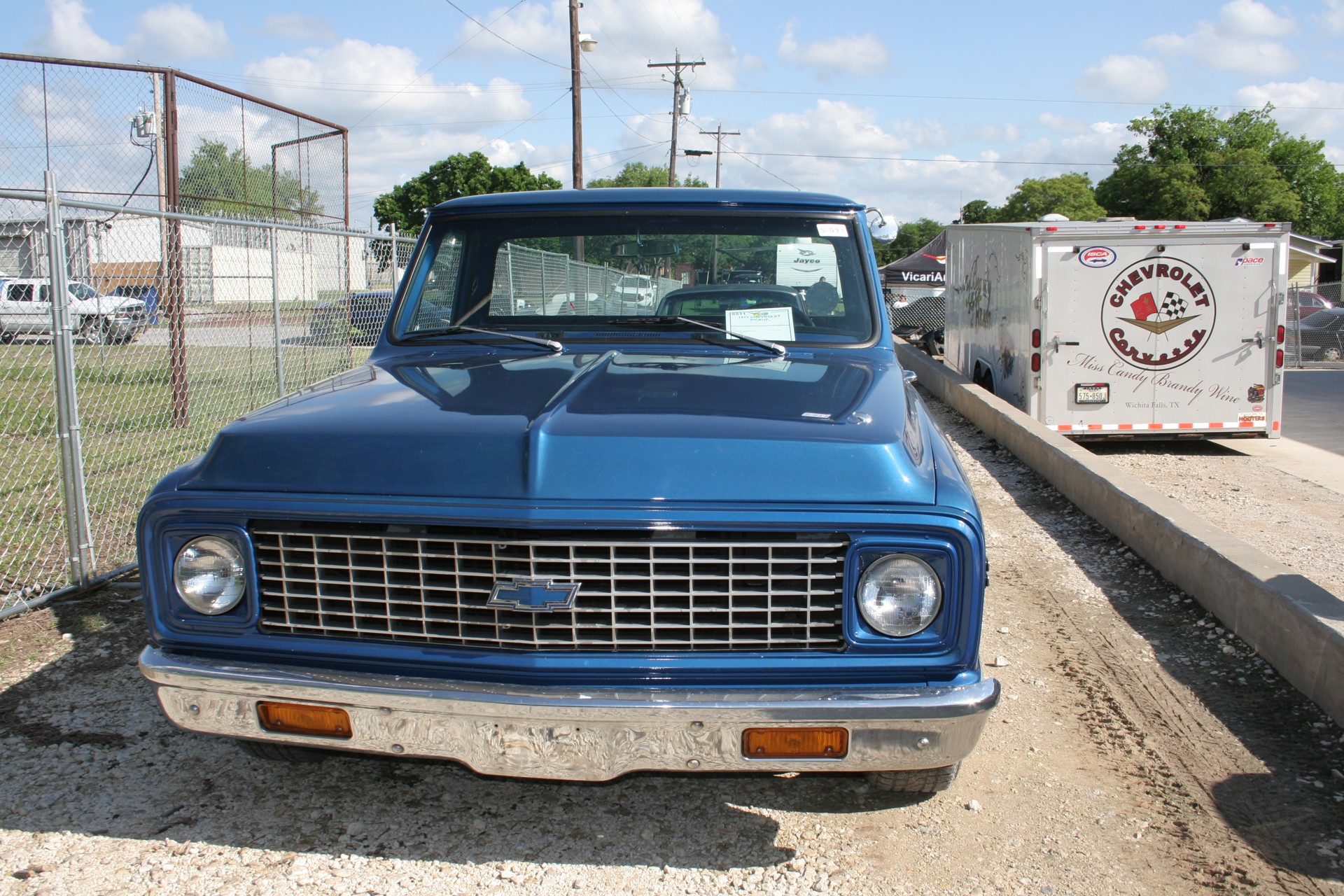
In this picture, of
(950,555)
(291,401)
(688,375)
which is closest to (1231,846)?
(950,555)

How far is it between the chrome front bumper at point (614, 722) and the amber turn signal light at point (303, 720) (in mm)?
29

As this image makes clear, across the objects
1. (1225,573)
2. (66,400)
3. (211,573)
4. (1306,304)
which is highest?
(1306,304)

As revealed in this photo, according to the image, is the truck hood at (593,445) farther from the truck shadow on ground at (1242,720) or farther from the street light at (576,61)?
the street light at (576,61)

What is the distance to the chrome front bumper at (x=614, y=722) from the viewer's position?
234 cm

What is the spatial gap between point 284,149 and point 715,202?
379 inches

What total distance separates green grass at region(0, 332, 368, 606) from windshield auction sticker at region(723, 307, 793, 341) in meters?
3.71

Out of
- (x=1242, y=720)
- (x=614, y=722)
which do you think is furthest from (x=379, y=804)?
(x=1242, y=720)

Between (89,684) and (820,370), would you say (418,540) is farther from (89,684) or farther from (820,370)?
(89,684)

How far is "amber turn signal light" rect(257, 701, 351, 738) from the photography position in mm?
2477

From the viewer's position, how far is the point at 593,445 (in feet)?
7.93

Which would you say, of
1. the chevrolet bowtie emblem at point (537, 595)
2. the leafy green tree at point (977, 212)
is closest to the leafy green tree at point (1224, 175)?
the leafy green tree at point (977, 212)

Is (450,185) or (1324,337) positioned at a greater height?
(450,185)

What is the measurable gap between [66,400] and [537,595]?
3.72 m

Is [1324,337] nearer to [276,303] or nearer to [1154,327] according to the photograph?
[1154,327]
